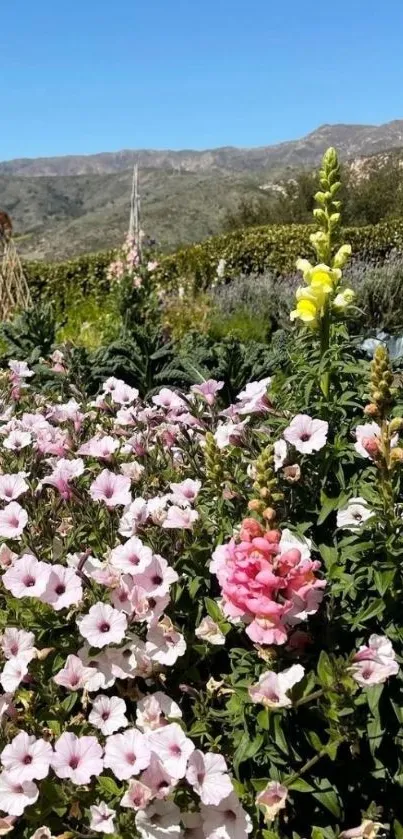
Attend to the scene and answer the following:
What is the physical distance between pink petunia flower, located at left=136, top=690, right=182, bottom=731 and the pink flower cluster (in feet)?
1.05

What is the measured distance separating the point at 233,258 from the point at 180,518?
1193 cm

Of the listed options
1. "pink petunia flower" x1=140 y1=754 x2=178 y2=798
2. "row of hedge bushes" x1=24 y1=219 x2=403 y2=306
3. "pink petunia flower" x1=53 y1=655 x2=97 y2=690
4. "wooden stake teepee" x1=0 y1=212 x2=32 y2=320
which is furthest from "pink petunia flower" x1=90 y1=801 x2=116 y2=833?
"row of hedge bushes" x1=24 y1=219 x2=403 y2=306

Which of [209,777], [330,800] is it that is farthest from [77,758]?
[330,800]

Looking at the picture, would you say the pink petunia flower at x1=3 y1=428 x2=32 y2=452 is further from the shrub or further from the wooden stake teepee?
the wooden stake teepee

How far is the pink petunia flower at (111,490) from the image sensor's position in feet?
7.29

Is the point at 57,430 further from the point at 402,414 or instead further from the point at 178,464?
the point at 402,414

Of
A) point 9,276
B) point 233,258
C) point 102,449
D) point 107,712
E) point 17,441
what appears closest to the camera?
point 107,712

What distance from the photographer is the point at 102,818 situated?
1765 mm

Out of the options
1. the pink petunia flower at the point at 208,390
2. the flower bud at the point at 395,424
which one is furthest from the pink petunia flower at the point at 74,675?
the pink petunia flower at the point at 208,390

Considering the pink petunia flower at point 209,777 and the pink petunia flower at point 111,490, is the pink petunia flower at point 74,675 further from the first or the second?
the pink petunia flower at point 111,490

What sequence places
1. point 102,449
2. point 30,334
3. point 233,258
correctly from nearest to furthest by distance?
point 102,449 → point 30,334 → point 233,258

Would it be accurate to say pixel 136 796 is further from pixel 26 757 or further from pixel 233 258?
pixel 233 258

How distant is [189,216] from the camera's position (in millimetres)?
51344

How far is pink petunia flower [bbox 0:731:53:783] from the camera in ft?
5.83
